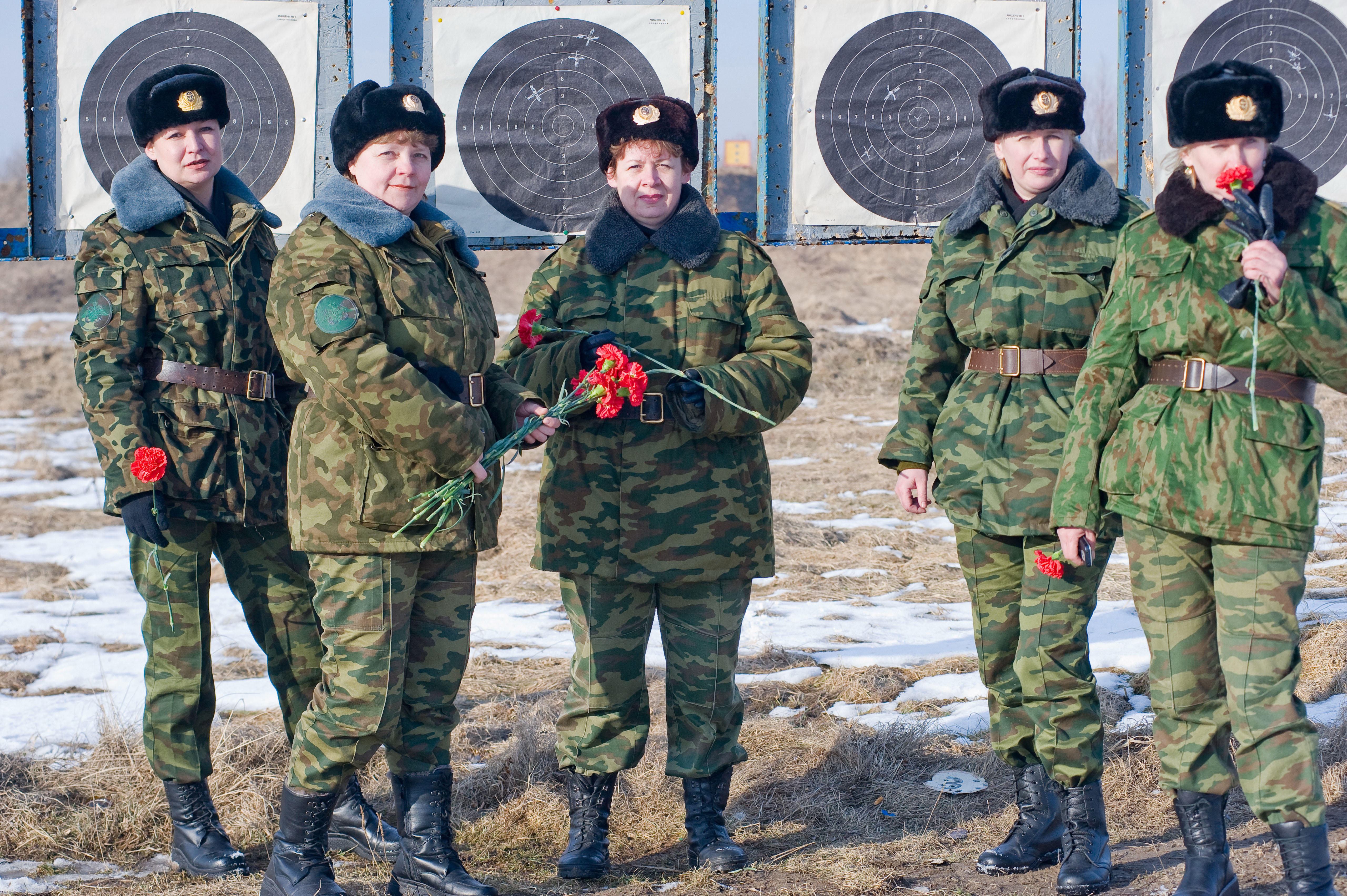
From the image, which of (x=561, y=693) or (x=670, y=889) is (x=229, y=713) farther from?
(x=670, y=889)

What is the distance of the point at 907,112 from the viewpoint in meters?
4.93

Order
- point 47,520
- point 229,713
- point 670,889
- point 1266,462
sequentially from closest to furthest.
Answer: point 1266,462
point 670,889
point 229,713
point 47,520

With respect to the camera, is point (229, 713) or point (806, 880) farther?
point (229, 713)

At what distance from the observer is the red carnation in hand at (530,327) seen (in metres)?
3.54

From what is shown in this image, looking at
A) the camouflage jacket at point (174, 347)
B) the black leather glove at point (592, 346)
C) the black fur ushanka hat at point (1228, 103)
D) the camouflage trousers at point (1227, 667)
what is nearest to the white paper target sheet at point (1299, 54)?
the black fur ushanka hat at point (1228, 103)

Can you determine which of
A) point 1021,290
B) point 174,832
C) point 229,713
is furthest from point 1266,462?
point 229,713

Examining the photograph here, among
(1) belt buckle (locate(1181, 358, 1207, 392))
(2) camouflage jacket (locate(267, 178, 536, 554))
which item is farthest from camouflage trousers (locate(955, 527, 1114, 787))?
(2) camouflage jacket (locate(267, 178, 536, 554))

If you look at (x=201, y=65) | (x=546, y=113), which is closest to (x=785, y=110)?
(x=546, y=113)

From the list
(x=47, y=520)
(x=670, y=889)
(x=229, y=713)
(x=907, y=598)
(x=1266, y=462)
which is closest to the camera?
(x=1266, y=462)

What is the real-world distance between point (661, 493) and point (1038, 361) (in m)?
1.03

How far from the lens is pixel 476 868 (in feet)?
11.6

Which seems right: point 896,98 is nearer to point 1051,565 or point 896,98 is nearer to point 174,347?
point 1051,565

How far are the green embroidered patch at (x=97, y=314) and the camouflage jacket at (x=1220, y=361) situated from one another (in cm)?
256

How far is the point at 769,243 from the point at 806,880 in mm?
2408
